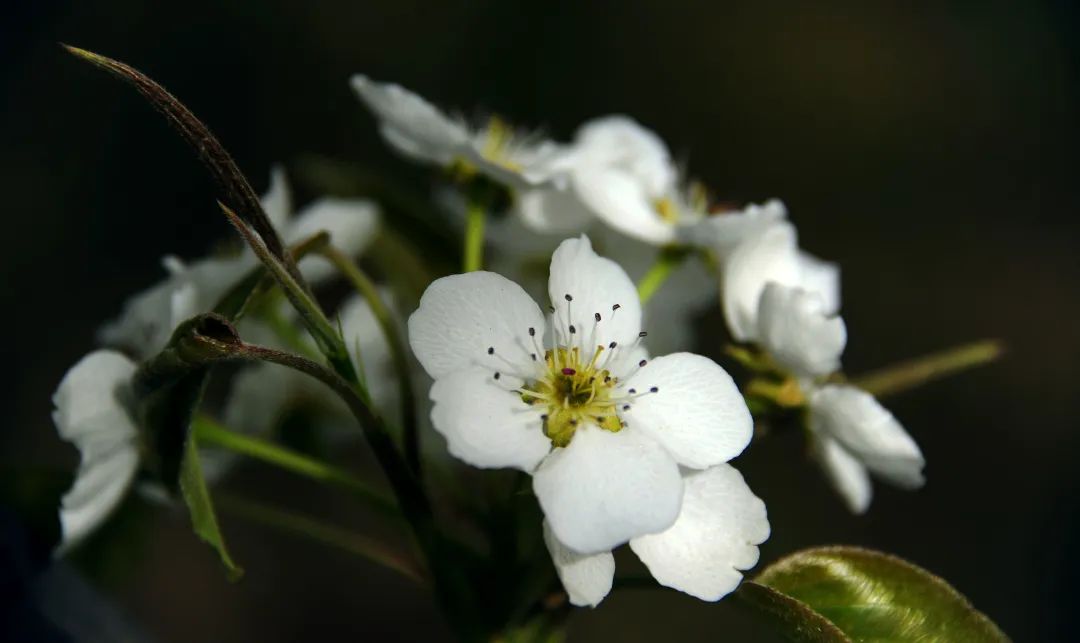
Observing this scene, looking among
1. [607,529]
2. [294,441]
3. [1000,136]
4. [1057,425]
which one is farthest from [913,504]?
[607,529]

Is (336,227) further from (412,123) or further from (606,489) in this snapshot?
(606,489)

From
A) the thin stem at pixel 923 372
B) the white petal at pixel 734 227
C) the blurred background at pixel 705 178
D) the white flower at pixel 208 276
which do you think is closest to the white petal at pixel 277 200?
the white flower at pixel 208 276

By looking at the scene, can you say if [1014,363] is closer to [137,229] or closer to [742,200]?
[742,200]

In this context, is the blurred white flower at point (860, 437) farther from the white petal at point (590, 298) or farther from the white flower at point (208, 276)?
the white flower at point (208, 276)

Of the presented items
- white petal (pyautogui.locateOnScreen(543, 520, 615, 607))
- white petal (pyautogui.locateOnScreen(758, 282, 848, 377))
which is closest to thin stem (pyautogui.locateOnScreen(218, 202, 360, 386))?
white petal (pyautogui.locateOnScreen(543, 520, 615, 607))

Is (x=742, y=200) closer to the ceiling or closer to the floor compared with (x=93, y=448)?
closer to the ceiling

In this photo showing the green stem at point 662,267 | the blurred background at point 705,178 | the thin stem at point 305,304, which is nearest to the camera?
the thin stem at point 305,304

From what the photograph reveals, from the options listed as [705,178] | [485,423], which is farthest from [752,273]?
[705,178]

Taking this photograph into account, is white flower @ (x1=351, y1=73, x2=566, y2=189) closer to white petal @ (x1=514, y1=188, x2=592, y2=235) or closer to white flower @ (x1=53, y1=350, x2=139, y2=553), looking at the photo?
white petal @ (x1=514, y1=188, x2=592, y2=235)
